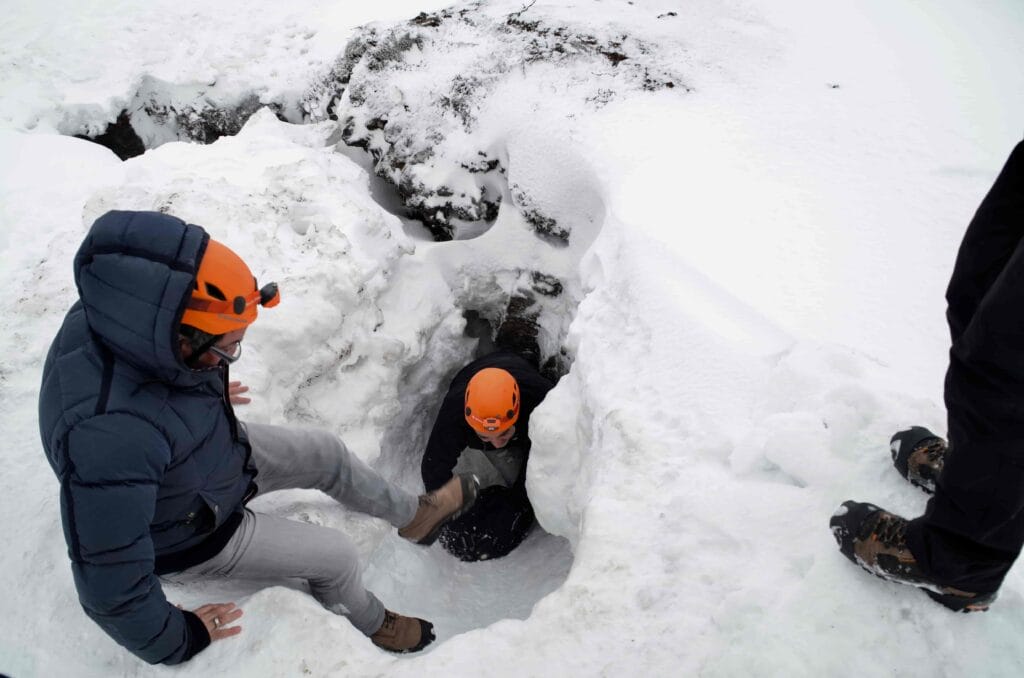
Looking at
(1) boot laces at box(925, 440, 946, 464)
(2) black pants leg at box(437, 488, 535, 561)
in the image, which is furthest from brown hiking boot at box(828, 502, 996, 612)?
(2) black pants leg at box(437, 488, 535, 561)

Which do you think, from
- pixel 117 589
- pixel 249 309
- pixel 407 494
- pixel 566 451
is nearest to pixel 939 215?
pixel 566 451

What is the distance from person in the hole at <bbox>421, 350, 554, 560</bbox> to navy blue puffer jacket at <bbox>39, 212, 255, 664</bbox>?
251 cm

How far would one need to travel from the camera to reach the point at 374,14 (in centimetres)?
788

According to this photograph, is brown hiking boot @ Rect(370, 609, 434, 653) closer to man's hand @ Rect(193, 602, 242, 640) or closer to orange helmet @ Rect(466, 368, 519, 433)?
man's hand @ Rect(193, 602, 242, 640)

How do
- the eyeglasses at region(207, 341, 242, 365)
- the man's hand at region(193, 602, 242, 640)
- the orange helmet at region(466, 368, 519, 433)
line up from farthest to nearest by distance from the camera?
1. the orange helmet at region(466, 368, 519, 433)
2. the man's hand at region(193, 602, 242, 640)
3. the eyeglasses at region(207, 341, 242, 365)

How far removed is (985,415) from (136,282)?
2387 mm

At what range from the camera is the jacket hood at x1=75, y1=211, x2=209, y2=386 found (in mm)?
1885

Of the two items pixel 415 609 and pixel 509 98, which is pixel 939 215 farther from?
pixel 415 609

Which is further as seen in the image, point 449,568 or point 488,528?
point 488,528

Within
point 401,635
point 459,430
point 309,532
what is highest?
point 309,532

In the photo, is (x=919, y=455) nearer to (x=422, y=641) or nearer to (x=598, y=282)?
(x=598, y=282)

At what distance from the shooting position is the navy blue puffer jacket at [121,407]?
6.23ft

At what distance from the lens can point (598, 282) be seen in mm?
4148

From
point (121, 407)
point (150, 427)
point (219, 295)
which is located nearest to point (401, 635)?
point (150, 427)
